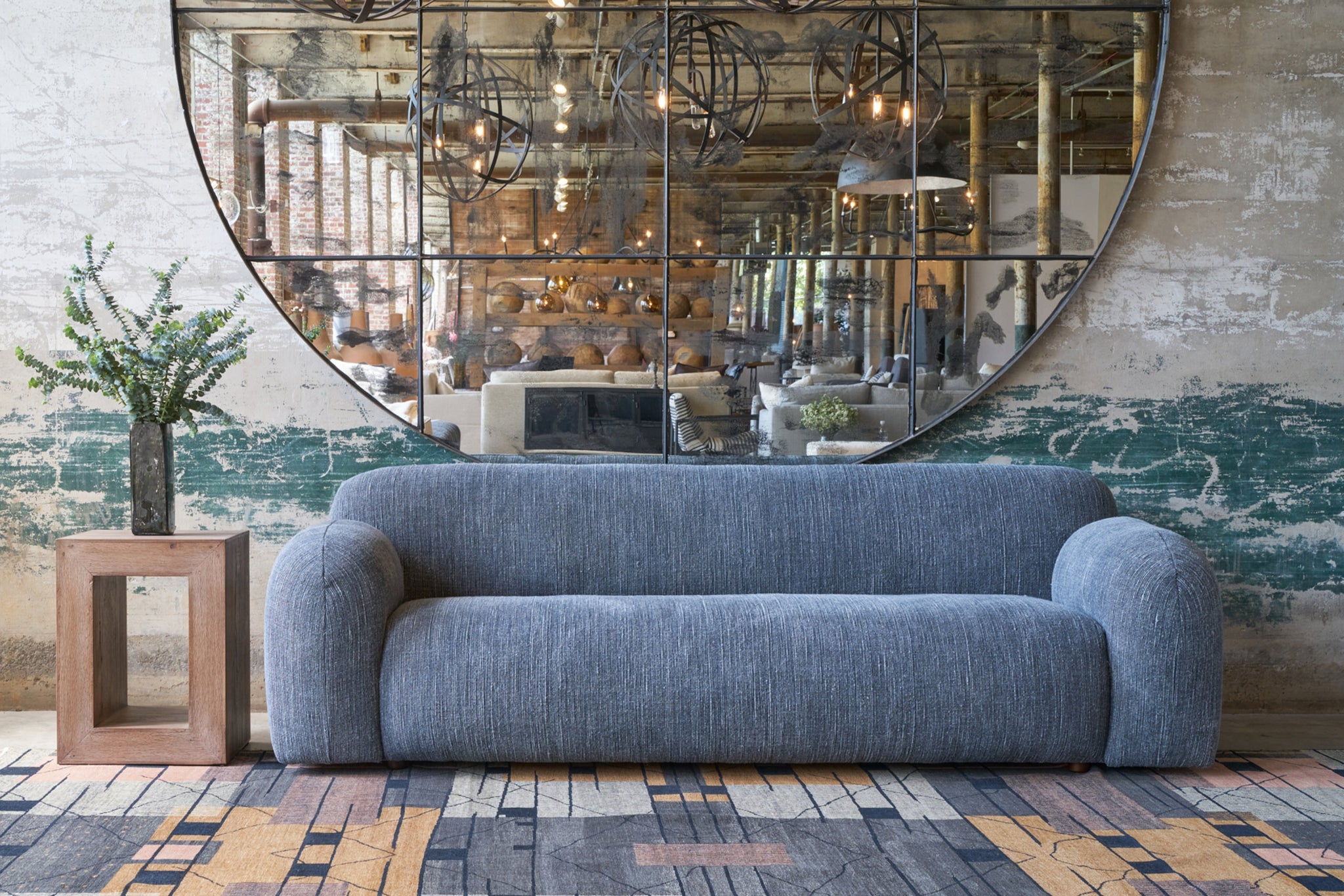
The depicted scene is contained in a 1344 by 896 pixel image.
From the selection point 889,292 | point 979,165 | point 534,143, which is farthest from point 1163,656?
point 534,143

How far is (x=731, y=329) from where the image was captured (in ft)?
12.0

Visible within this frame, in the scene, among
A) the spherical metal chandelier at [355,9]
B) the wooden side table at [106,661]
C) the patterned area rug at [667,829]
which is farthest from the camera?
the spherical metal chandelier at [355,9]

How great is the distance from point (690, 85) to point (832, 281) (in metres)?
0.80

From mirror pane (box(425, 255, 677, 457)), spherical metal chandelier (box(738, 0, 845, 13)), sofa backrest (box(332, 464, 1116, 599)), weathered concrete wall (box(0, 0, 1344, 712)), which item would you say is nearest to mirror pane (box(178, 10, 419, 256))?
weathered concrete wall (box(0, 0, 1344, 712))

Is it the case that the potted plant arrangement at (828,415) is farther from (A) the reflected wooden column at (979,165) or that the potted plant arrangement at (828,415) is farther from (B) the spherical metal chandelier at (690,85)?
(B) the spherical metal chandelier at (690,85)

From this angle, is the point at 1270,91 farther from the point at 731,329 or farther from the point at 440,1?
the point at 440,1

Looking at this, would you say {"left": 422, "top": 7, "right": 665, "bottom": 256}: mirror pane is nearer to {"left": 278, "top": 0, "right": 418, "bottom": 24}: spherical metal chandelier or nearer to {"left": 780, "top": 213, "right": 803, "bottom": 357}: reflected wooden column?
{"left": 278, "top": 0, "right": 418, "bottom": 24}: spherical metal chandelier

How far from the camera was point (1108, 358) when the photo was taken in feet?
12.3

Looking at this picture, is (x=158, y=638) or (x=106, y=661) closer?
(x=106, y=661)

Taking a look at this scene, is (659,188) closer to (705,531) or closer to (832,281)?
(832,281)

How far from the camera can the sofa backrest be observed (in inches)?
130

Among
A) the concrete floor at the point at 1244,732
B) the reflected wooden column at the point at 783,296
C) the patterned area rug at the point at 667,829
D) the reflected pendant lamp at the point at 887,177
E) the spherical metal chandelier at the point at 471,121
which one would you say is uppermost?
the spherical metal chandelier at the point at 471,121

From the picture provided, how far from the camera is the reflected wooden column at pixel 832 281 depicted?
11.9ft

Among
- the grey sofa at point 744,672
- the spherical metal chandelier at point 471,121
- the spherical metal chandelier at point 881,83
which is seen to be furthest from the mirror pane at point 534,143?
the grey sofa at point 744,672
